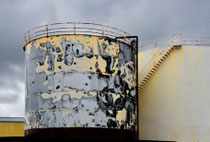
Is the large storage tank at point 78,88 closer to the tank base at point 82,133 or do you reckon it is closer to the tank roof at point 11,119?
the tank base at point 82,133

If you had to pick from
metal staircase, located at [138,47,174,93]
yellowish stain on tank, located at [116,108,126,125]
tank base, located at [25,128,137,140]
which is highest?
metal staircase, located at [138,47,174,93]

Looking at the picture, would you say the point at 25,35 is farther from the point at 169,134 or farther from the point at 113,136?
the point at 169,134

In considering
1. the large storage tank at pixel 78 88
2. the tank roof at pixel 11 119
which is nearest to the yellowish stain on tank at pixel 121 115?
the large storage tank at pixel 78 88

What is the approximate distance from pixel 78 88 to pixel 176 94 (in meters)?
8.13

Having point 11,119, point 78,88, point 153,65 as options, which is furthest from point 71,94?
point 11,119

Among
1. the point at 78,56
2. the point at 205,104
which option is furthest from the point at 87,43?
the point at 205,104

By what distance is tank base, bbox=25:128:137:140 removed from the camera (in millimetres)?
23844

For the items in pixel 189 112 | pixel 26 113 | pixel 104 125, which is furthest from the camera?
pixel 189 112

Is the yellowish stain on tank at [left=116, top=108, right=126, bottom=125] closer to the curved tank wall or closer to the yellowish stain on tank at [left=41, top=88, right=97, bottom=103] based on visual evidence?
the curved tank wall

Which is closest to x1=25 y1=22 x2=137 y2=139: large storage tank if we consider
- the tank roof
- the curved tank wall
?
the curved tank wall

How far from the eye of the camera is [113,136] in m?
24.7

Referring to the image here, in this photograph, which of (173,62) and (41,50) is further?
(173,62)

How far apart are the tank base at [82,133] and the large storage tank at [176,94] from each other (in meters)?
5.22

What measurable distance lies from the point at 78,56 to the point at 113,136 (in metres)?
4.89
